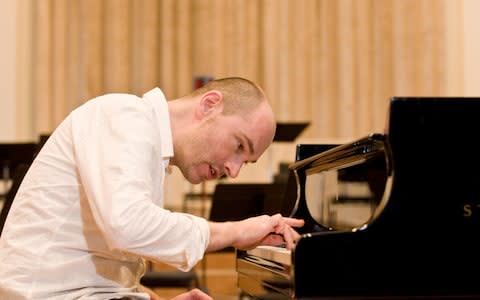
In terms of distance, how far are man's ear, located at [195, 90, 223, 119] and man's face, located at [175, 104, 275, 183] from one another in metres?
0.02

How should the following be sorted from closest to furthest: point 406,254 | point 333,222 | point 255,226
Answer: point 406,254, point 255,226, point 333,222

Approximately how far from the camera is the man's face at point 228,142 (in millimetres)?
2330

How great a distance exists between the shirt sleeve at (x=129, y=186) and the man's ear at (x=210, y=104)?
19 cm

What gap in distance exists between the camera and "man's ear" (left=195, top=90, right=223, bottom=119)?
2.37 m

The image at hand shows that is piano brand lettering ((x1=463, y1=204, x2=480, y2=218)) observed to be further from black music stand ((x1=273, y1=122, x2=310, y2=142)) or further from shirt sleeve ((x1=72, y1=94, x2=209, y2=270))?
black music stand ((x1=273, y1=122, x2=310, y2=142))

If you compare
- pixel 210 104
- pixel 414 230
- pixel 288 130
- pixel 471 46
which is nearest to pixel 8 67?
pixel 288 130

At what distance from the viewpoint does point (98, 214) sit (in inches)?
80.9

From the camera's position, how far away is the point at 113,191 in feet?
6.61

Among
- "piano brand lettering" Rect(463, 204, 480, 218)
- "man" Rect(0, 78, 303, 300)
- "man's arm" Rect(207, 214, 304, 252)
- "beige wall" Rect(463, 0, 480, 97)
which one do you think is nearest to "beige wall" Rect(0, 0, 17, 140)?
"beige wall" Rect(463, 0, 480, 97)

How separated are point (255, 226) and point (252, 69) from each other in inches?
291

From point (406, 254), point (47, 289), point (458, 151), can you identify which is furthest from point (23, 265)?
point (458, 151)

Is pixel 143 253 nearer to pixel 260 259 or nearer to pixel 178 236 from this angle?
pixel 178 236

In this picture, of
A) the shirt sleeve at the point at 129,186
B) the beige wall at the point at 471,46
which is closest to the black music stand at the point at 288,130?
the beige wall at the point at 471,46

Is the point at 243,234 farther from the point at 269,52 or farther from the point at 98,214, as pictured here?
the point at 269,52
